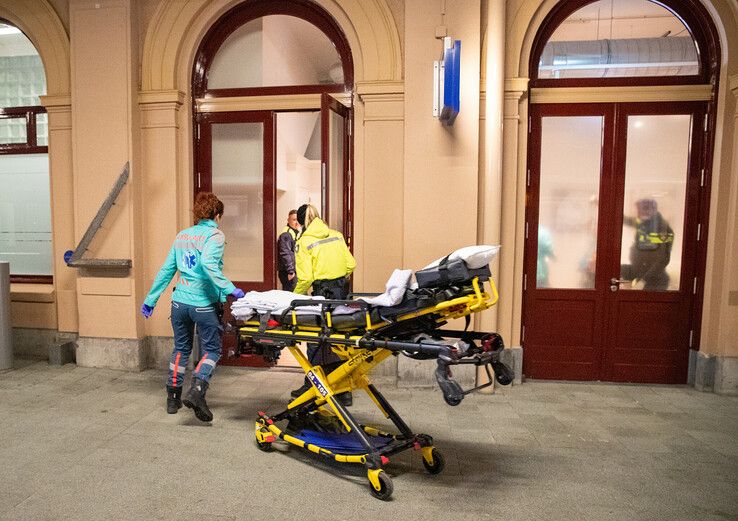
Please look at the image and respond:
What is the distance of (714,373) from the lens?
523 cm

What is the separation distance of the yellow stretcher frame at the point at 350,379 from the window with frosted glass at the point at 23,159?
15.4 feet

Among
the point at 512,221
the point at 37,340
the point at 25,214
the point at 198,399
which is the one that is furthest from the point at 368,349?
the point at 25,214

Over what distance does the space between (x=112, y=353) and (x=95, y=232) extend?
1398mm

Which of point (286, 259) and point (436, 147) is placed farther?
point (286, 259)

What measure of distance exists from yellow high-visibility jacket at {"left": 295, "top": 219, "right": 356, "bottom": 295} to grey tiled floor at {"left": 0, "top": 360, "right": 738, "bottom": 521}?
4.13 ft

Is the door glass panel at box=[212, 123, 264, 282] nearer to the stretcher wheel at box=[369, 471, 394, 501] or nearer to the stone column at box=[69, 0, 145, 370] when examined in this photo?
the stone column at box=[69, 0, 145, 370]

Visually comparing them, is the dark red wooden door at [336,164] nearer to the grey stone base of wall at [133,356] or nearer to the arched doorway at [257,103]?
the arched doorway at [257,103]

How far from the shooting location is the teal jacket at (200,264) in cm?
413

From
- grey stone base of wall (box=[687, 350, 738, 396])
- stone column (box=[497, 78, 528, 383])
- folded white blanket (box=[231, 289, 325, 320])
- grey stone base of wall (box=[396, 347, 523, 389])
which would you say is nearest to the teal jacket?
folded white blanket (box=[231, 289, 325, 320])

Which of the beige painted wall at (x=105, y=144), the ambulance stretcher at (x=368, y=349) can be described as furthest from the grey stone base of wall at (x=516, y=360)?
the beige painted wall at (x=105, y=144)

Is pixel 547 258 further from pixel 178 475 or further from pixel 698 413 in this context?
pixel 178 475

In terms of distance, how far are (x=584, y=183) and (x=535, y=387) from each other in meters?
2.28

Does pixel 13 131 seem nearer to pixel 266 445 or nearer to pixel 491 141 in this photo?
pixel 266 445

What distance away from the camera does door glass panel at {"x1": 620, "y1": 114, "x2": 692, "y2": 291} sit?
542cm
